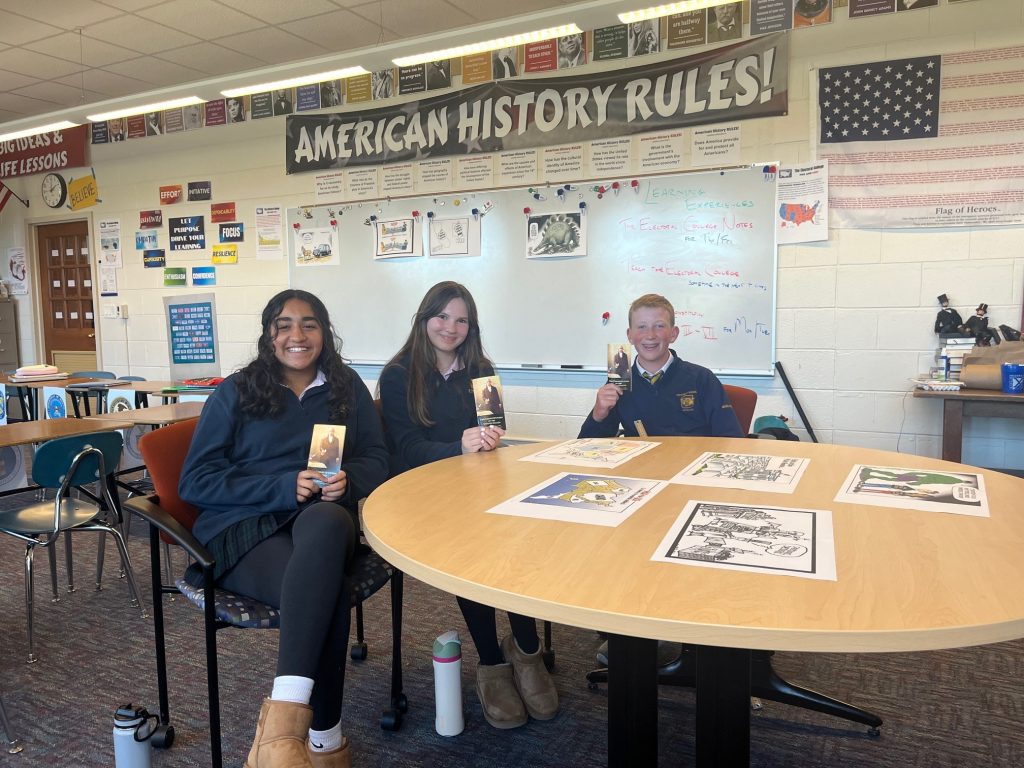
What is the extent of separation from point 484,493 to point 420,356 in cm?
86

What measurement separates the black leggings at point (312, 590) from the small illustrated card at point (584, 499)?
44 centimetres

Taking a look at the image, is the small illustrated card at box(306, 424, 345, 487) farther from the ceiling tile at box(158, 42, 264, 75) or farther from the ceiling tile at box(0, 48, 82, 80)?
the ceiling tile at box(0, 48, 82, 80)

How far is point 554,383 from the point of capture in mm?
A: 4516

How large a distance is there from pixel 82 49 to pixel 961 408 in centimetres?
574

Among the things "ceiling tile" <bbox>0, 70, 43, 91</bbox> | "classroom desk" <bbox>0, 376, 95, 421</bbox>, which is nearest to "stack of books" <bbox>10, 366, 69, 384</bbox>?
"classroom desk" <bbox>0, 376, 95, 421</bbox>

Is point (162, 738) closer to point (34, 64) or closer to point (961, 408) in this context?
point (961, 408)

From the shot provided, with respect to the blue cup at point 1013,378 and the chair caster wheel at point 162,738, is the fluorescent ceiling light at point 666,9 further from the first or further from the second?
the chair caster wheel at point 162,738

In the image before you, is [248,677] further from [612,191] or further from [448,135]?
[448,135]

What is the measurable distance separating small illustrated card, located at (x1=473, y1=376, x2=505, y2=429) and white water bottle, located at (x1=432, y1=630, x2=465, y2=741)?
593 mm

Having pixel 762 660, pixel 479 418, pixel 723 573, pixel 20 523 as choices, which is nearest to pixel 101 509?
pixel 20 523

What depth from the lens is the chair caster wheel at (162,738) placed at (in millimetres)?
1810

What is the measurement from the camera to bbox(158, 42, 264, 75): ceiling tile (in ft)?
15.9

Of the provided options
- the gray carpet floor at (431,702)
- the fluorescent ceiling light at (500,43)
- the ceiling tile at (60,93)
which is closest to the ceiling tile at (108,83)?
Result: the ceiling tile at (60,93)

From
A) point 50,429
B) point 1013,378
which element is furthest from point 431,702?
point 1013,378
